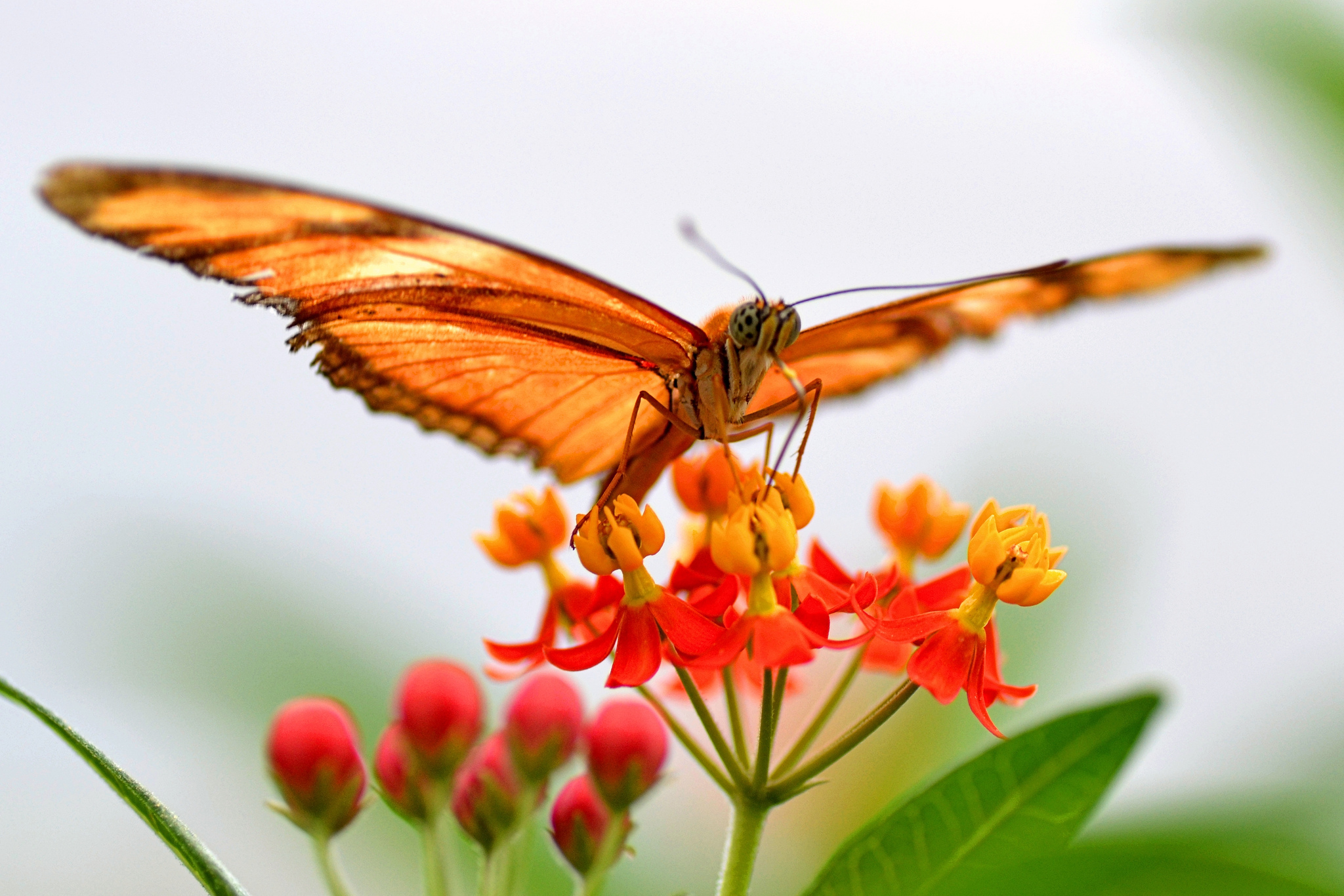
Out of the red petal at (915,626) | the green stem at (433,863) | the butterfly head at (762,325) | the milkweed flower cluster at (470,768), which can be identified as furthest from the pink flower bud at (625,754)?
the butterfly head at (762,325)

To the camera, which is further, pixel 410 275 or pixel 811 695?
pixel 811 695

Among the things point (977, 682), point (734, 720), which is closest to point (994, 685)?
point (977, 682)

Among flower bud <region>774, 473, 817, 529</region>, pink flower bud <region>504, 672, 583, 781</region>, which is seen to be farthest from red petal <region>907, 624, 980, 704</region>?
pink flower bud <region>504, 672, 583, 781</region>

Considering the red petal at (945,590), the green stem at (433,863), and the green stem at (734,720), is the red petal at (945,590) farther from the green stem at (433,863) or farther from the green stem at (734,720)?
the green stem at (433,863)

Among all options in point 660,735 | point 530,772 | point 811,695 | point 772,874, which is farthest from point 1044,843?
point 811,695

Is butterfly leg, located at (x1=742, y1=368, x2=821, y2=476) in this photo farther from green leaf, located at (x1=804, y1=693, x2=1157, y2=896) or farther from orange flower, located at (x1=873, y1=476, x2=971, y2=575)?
green leaf, located at (x1=804, y1=693, x2=1157, y2=896)

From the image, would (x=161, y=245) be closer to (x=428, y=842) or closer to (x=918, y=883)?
(x=428, y=842)

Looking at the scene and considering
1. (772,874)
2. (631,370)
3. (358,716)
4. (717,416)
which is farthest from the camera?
(358,716)
